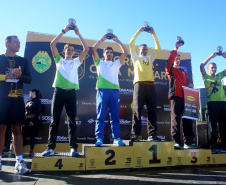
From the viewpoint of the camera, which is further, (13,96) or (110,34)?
(110,34)

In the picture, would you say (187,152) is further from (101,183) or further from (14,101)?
(14,101)

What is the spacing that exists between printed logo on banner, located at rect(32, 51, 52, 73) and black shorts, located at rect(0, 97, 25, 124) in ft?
7.36

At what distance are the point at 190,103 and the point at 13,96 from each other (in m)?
3.15

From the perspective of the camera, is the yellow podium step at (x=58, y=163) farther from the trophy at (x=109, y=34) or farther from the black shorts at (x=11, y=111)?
the trophy at (x=109, y=34)

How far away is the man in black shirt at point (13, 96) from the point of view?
8.10 ft

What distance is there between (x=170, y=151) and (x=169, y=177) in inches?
24.7

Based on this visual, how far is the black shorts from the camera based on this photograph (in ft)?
8.06

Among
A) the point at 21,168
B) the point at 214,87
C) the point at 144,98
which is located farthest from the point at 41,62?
the point at 214,87

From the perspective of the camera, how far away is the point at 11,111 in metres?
2.49

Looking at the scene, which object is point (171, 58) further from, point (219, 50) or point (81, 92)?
point (81, 92)

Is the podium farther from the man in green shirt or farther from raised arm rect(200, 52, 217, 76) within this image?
raised arm rect(200, 52, 217, 76)

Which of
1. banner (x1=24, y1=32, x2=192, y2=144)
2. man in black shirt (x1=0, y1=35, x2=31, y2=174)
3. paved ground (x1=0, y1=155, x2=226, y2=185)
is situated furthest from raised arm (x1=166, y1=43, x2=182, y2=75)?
man in black shirt (x1=0, y1=35, x2=31, y2=174)

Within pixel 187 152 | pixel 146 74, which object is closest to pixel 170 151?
pixel 187 152

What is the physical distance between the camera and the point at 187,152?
3.06 metres
